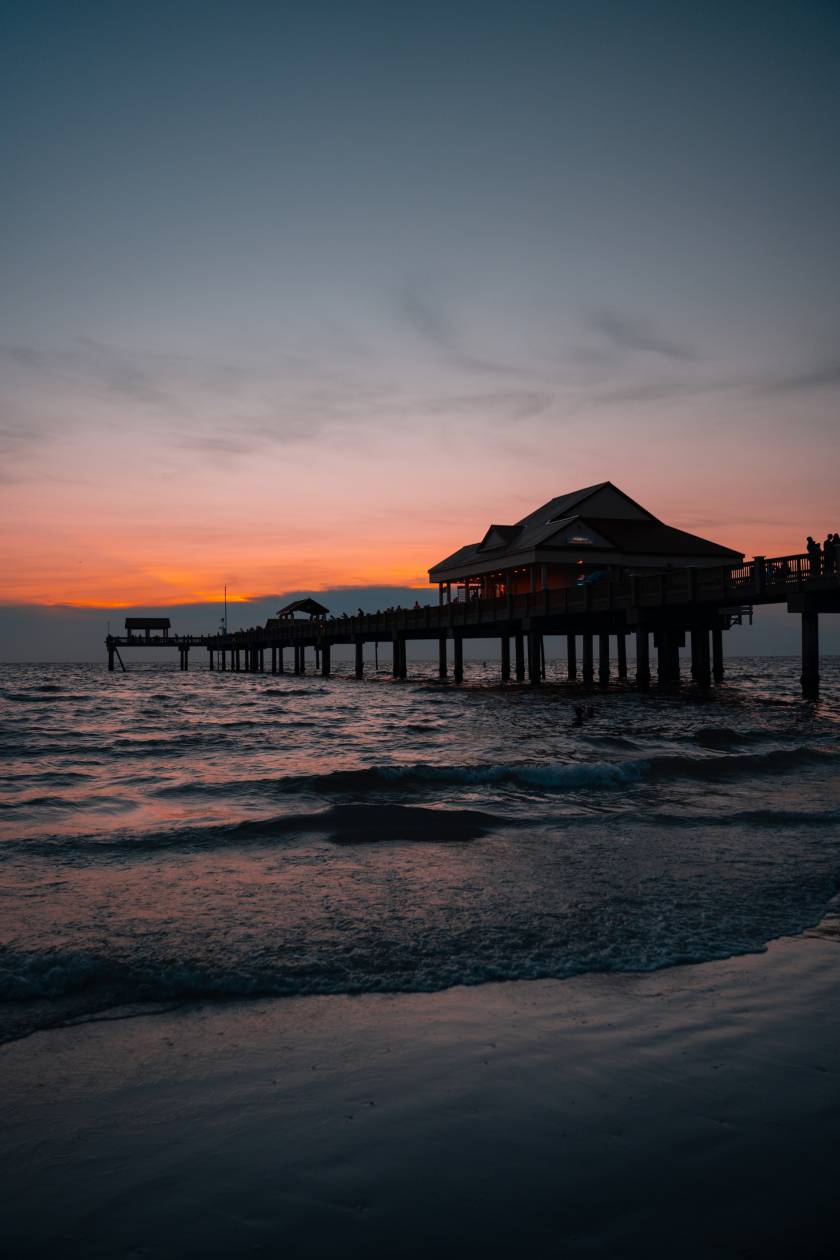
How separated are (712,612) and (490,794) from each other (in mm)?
25591

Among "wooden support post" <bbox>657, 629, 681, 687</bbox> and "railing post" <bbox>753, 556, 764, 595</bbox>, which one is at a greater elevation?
"railing post" <bbox>753, 556, 764, 595</bbox>

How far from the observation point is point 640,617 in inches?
1198

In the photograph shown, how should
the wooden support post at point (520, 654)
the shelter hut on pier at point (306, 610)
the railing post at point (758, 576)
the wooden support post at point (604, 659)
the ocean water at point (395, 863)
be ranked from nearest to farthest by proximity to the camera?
the ocean water at point (395, 863) < the railing post at point (758, 576) < the wooden support post at point (604, 659) < the wooden support post at point (520, 654) < the shelter hut on pier at point (306, 610)

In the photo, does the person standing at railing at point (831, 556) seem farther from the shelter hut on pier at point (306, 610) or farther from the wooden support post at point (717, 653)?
the shelter hut on pier at point (306, 610)

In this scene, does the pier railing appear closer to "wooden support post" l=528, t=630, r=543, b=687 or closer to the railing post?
the railing post

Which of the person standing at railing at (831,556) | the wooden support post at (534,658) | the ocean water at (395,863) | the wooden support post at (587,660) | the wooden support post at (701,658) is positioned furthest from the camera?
the wooden support post at (534,658)

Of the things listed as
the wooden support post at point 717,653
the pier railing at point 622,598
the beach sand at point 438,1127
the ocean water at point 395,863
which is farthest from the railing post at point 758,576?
the beach sand at point 438,1127

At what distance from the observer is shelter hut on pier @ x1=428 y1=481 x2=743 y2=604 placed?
41.6 m

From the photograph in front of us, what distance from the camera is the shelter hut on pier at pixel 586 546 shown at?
41.6m

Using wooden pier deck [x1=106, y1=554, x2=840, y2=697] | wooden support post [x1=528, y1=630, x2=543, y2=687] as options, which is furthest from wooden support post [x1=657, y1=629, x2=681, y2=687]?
wooden support post [x1=528, y1=630, x2=543, y2=687]

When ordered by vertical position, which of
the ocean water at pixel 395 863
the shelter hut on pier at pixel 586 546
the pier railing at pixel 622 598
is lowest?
the ocean water at pixel 395 863

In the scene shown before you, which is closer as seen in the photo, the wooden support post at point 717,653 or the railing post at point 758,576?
the railing post at point 758,576

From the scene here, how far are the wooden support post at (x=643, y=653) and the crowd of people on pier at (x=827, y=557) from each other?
25.1 ft

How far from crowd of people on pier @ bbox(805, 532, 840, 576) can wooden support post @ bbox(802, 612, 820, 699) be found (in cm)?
147
